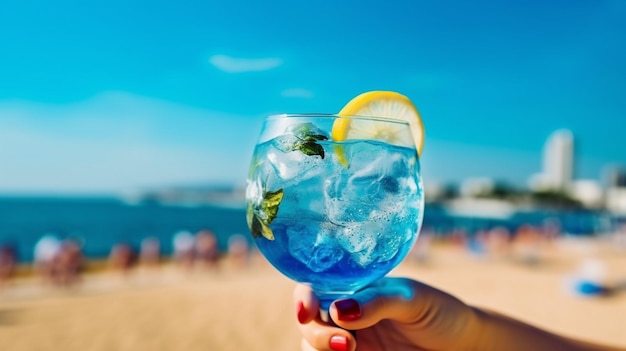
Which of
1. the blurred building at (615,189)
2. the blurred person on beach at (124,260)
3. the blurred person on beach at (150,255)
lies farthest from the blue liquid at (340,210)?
the blurred building at (615,189)

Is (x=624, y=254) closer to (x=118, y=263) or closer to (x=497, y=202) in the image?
(x=118, y=263)

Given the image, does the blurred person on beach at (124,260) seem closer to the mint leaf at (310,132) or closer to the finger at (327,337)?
the finger at (327,337)

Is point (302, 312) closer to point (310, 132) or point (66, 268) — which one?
point (310, 132)

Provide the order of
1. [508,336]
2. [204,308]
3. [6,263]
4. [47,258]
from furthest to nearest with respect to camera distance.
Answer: [47,258]
[6,263]
[204,308]
[508,336]

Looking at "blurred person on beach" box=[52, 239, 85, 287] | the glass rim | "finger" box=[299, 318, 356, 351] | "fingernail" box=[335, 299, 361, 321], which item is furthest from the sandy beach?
the glass rim

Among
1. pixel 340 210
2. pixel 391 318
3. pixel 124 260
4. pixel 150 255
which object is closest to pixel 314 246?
pixel 340 210

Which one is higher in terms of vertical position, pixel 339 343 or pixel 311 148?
pixel 311 148
